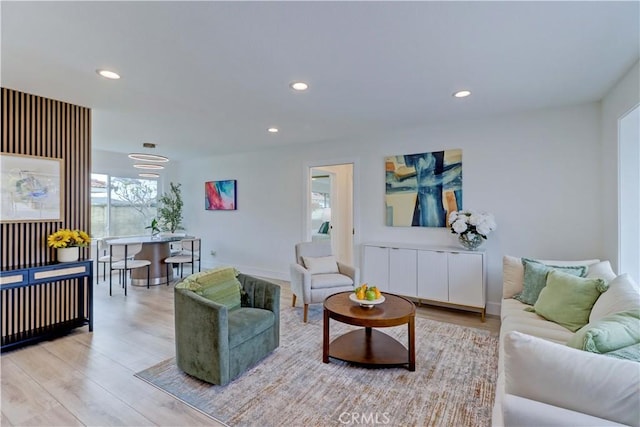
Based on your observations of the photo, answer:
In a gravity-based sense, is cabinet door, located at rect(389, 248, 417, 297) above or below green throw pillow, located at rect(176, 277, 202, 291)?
below

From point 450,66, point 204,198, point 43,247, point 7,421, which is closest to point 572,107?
point 450,66

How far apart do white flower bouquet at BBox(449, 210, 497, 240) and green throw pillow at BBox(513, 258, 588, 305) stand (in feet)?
2.48

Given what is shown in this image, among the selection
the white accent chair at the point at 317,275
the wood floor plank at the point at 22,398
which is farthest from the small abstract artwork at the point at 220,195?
the wood floor plank at the point at 22,398

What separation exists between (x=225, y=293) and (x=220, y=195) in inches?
166

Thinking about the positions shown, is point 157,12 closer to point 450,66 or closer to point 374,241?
point 450,66

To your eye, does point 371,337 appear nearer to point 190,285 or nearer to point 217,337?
point 217,337

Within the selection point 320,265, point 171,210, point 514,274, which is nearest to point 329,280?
point 320,265

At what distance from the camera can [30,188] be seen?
3107 mm

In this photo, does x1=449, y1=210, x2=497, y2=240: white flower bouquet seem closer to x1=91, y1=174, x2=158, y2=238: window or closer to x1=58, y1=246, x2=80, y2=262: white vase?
x1=58, y1=246, x2=80, y2=262: white vase

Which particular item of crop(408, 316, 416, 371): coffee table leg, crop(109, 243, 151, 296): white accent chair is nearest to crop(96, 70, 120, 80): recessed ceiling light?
crop(109, 243, 151, 296): white accent chair

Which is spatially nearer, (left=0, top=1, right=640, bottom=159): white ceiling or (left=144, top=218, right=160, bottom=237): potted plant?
(left=0, top=1, right=640, bottom=159): white ceiling

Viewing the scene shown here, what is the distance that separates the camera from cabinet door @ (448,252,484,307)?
369cm

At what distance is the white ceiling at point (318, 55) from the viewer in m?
1.79

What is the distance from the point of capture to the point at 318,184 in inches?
268
